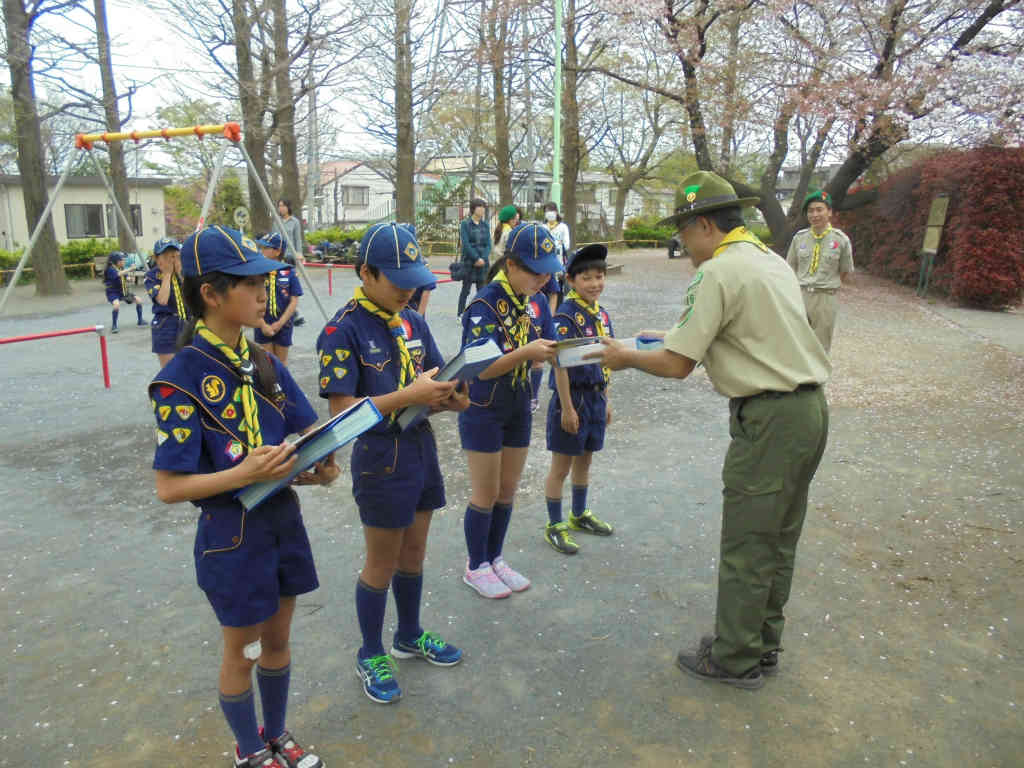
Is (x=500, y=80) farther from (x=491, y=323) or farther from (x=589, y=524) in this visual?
(x=491, y=323)

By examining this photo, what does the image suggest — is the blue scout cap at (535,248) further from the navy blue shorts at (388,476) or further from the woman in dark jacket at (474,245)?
the woman in dark jacket at (474,245)

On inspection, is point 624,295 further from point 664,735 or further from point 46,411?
point 664,735

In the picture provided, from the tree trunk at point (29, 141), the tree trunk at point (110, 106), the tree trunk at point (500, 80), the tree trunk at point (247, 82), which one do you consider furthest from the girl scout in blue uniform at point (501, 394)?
the tree trunk at point (500, 80)

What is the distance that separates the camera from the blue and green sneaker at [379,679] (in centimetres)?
296

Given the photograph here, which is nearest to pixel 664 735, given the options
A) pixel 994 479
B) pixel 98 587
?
pixel 98 587

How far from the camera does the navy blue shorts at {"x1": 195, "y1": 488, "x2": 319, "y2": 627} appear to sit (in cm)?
219

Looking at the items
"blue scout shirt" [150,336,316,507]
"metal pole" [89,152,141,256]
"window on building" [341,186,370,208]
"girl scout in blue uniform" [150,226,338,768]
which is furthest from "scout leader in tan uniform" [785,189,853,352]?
"window on building" [341,186,370,208]

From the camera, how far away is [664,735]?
9.19 feet

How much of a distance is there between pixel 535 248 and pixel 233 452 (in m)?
1.79

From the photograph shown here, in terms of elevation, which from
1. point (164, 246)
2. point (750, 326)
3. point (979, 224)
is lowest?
point (750, 326)

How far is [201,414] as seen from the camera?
7.01 feet

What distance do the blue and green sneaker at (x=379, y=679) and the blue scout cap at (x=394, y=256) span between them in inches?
63.5

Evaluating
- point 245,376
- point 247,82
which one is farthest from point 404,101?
point 245,376

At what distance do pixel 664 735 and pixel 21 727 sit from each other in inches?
101
